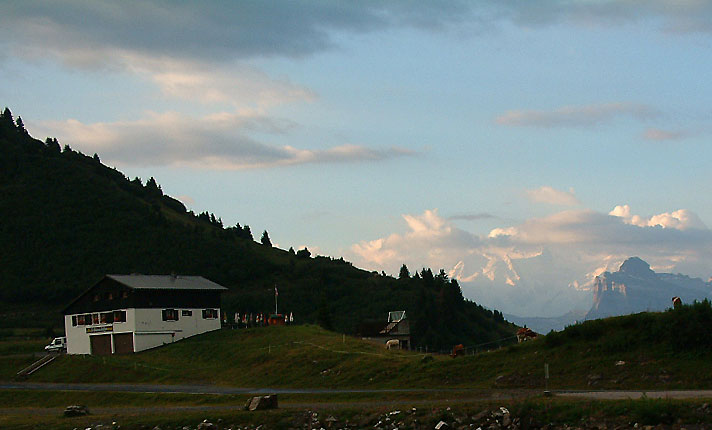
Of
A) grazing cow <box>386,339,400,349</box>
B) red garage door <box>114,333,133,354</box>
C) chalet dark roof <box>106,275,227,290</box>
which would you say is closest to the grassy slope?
grazing cow <box>386,339,400,349</box>

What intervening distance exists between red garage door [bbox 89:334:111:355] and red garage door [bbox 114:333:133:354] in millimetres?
1430

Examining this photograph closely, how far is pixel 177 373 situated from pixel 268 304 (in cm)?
10916

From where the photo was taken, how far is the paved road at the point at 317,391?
43156 mm

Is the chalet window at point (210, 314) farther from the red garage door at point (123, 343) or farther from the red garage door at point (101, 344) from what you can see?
the red garage door at point (101, 344)

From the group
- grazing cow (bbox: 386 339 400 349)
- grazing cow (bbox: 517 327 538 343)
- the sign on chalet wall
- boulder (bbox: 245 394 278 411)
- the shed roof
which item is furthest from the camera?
the shed roof

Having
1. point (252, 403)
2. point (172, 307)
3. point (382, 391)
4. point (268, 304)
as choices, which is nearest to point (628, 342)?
point (382, 391)

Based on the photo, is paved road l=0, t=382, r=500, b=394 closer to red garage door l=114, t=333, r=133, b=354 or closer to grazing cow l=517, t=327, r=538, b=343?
grazing cow l=517, t=327, r=538, b=343

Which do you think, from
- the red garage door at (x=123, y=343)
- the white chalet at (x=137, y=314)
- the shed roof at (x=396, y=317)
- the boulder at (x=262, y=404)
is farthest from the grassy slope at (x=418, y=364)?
the shed roof at (x=396, y=317)

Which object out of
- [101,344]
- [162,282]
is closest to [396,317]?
[162,282]

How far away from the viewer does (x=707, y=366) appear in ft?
161

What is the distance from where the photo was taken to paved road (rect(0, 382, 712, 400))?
43.2m

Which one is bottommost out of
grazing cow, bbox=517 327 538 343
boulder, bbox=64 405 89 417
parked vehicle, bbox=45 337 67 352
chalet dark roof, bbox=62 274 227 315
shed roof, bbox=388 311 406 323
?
boulder, bbox=64 405 89 417

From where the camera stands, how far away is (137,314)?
10562cm

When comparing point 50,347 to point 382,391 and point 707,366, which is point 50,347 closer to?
point 382,391
